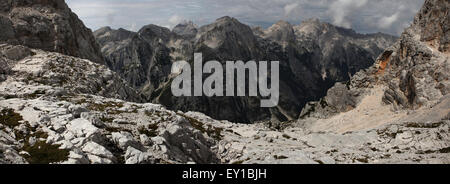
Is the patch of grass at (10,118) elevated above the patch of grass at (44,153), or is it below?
above

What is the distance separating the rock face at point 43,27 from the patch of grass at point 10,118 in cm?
5253

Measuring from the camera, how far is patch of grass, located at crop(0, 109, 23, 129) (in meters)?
23.5

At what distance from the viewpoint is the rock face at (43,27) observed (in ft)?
223

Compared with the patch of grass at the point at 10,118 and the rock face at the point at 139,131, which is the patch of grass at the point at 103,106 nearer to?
the rock face at the point at 139,131

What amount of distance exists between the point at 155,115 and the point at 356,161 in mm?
23827

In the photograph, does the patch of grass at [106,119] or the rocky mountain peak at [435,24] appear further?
the rocky mountain peak at [435,24]

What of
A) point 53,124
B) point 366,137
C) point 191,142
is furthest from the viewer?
point 366,137

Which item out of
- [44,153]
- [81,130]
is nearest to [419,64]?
[81,130]

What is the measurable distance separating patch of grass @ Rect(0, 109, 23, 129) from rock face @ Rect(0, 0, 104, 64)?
172ft

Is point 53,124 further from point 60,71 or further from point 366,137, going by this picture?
point 366,137

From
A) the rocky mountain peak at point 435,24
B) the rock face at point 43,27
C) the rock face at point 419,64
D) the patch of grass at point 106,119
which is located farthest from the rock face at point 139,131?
the rock face at point 43,27

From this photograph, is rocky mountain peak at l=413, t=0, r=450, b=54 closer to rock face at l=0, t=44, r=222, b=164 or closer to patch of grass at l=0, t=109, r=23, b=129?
rock face at l=0, t=44, r=222, b=164
